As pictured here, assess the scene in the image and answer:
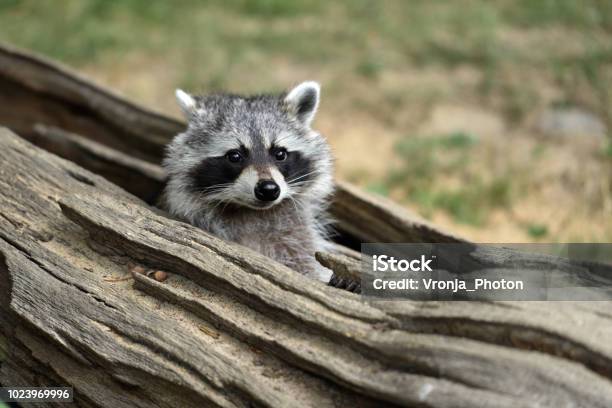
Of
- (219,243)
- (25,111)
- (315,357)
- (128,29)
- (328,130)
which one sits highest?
(128,29)

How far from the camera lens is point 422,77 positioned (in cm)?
830

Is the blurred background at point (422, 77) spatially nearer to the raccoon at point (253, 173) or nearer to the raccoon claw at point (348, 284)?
the raccoon at point (253, 173)

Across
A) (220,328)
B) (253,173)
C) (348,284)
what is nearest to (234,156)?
(253,173)

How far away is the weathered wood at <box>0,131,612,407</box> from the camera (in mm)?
2430

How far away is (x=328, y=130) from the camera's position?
762 cm

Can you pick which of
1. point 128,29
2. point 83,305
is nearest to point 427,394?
point 83,305

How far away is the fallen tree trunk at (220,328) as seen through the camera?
2.43 m

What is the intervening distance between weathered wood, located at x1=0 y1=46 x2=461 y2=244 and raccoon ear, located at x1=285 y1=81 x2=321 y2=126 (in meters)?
0.59

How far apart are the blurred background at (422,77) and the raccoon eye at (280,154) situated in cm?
254

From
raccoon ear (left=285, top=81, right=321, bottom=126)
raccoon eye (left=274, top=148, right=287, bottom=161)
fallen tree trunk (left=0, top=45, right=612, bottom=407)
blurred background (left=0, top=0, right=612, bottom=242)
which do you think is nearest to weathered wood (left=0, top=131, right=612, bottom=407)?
fallen tree trunk (left=0, top=45, right=612, bottom=407)

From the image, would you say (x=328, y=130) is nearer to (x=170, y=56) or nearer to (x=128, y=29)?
(x=170, y=56)

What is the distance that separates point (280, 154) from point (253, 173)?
327 millimetres

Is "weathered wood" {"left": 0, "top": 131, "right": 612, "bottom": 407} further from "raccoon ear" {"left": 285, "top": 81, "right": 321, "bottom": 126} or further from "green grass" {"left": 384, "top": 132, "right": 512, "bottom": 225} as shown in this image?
"green grass" {"left": 384, "top": 132, "right": 512, "bottom": 225}

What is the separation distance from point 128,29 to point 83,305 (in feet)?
23.3
